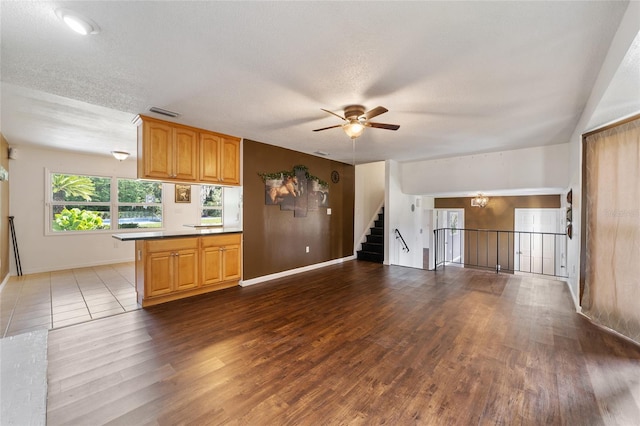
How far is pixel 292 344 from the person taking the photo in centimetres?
259

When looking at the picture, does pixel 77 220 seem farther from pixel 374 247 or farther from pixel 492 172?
pixel 492 172

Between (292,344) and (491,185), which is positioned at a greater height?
(491,185)

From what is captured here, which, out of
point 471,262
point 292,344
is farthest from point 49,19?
point 471,262

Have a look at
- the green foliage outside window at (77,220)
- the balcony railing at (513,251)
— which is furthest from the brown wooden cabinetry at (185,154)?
the balcony railing at (513,251)

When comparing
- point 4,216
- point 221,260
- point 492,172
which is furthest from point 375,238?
point 4,216

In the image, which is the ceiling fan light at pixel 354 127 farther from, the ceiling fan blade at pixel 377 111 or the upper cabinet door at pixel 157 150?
the upper cabinet door at pixel 157 150

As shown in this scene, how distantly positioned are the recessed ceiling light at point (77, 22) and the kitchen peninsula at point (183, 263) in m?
2.32

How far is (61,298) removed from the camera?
387 centimetres

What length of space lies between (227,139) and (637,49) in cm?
455

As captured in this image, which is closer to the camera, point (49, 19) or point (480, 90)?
point (49, 19)

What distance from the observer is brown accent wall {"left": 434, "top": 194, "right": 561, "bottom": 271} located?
8031mm

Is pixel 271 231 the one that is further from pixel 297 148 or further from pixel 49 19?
pixel 49 19

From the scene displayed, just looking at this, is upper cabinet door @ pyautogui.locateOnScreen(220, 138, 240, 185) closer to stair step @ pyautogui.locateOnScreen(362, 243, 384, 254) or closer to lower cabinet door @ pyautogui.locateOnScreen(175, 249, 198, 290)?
lower cabinet door @ pyautogui.locateOnScreen(175, 249, 198, 290)

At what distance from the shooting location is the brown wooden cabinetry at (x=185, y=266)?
360 centimetres
